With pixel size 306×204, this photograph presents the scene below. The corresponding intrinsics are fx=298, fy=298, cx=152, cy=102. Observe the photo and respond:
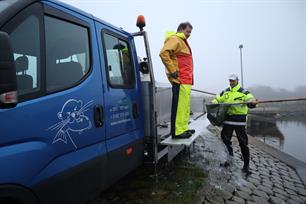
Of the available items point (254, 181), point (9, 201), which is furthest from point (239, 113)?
point (9, 201)

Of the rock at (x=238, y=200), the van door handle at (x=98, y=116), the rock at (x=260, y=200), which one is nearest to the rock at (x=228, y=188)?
the rock at (x=238, y=200)

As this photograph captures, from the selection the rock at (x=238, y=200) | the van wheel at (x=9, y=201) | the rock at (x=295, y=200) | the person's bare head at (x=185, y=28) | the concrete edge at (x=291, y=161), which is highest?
the person's bare head at (x=185, y=28)

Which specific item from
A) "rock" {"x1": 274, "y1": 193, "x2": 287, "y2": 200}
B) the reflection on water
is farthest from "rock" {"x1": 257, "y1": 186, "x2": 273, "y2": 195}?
the reflection on water

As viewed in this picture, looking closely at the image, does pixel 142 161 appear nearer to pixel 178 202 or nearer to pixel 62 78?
pixel 178 202

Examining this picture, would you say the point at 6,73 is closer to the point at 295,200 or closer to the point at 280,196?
the point at 280,196

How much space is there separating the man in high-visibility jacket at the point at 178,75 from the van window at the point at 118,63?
25.9 inches

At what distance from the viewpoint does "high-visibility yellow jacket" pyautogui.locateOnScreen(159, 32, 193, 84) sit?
4.64 metres

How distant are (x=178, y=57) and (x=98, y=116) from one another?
6.88 feet

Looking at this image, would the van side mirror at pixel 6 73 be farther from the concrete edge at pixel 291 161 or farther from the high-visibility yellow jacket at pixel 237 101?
the concrete edge at pixel 291 161

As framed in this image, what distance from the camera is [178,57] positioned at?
479cm

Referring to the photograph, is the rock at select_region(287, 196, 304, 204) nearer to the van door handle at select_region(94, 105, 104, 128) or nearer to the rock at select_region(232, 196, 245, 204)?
the rock at select_region(232, 196, 245, 204)

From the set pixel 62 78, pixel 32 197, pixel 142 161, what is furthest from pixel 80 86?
pixel 142 161

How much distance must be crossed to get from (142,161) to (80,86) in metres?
1.85

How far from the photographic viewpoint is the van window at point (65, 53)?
2623mm
